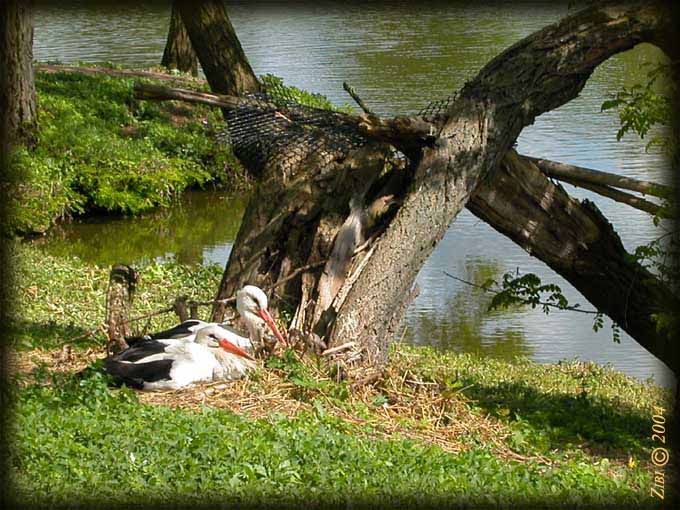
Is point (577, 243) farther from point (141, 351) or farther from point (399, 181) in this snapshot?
point (141, 351)

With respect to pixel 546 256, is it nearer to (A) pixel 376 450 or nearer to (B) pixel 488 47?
(A) pixel 376 450

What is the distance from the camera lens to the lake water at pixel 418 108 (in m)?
12.0

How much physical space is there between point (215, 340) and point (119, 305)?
1098mm

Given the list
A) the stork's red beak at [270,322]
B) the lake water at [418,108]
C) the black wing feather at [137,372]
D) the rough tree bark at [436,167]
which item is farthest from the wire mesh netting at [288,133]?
the black wing feather at [137,372]

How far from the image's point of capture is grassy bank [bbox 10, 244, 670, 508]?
523 centimetres

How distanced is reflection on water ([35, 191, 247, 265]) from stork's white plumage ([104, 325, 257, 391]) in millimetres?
7756

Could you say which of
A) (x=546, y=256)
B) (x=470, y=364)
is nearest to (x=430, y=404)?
(x=546, y=256)

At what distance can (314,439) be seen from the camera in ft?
19.0

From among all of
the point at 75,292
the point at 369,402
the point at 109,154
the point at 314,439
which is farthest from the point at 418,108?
the point at 314,439

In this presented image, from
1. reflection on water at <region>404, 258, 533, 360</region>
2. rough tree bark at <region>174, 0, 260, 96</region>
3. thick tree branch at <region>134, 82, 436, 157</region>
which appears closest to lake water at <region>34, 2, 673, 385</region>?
reflection on water at <region>404, 258, 533, 360</region>

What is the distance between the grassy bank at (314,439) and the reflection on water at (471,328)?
2862 millimetres

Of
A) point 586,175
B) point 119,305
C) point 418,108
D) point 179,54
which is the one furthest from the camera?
point 179,54

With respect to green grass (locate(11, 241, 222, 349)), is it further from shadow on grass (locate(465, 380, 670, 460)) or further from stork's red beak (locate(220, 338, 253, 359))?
shadow on grass (locate(465, 380, 670, 460))

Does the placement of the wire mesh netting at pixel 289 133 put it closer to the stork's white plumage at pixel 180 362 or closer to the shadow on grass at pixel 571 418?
the stork's white plumage at pixel 180 362
